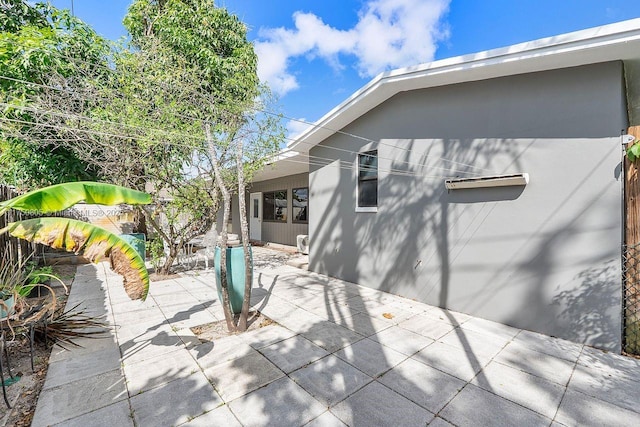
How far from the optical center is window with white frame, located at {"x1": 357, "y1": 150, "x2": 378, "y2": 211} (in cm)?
595

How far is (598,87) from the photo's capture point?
130 inches

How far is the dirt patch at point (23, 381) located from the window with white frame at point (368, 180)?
17.3 feet

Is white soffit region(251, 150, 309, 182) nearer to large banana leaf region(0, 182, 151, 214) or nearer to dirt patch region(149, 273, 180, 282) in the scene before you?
dirt patch region(149, 273, 180, 282)

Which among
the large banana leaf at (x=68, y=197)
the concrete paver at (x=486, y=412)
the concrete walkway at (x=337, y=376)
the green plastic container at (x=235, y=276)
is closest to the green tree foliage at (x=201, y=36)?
the green plastic container at (x=235, y=276)

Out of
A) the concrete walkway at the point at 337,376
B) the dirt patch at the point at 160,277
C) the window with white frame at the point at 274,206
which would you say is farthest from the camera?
the window with white frame at the point at 274,206

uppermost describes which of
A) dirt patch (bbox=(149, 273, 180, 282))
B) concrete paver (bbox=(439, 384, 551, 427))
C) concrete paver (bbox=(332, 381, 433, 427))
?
concrete paver (bbox=(332, 381, 433, 427))

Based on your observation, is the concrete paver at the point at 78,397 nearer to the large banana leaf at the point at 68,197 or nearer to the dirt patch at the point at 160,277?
the large banana leaf at the point at 68,197

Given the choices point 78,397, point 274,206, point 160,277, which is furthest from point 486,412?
point 274,206

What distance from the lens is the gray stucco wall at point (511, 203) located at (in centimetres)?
329

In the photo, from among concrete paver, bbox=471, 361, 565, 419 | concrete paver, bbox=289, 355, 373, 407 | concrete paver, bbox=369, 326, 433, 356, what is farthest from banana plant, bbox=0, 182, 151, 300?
concrete paver, bbox=471, 361, 565, 419

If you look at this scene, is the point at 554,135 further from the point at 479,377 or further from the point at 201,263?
the point at 201,263

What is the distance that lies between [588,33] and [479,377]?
3.84 meters

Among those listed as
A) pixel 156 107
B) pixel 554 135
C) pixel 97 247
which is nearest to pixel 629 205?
pixel 554 135

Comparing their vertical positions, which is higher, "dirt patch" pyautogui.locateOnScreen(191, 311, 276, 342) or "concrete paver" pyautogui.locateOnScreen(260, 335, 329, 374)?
"concrete paver" pyautogui.locateOnScreen(260, 335, 329, 374)
